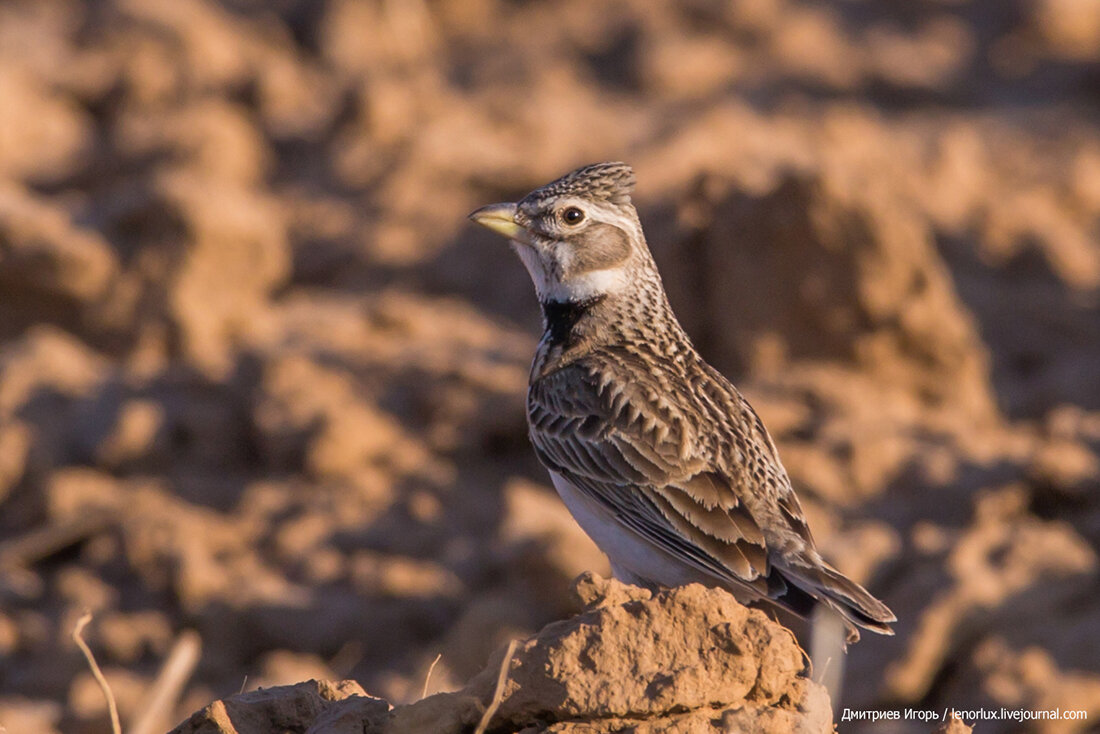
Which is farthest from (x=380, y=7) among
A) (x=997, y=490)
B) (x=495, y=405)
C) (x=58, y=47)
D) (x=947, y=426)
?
(x=997, y=490)

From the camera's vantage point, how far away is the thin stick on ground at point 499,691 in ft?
13.4

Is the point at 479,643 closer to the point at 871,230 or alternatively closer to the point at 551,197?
the point at 551,197

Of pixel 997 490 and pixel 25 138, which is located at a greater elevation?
pixel 25 138

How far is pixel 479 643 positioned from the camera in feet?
26.7

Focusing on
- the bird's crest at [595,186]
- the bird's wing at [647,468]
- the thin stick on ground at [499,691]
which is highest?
the bird's crest at [595,186]

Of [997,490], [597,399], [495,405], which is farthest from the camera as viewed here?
[495,405]

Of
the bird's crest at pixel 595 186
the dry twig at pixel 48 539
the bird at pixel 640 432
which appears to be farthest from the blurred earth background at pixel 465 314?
the bird's crest at pixel 595 186

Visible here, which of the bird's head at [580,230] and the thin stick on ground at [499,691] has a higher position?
the bird's head at [580,230]

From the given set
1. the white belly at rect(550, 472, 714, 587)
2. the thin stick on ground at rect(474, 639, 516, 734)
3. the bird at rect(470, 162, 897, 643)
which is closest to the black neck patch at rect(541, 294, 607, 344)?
the bird at rect(470, 162, 897, 643)

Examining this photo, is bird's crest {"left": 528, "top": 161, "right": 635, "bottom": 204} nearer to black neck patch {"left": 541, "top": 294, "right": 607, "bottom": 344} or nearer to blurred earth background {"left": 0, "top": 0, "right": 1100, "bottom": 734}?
black neck patch {"left": 541, "top": 294, "right": 607, "bottom": 344}

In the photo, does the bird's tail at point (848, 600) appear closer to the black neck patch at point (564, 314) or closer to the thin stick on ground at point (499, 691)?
the thin stick on ground at point (499, 691)

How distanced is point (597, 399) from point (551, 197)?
949 millimetres

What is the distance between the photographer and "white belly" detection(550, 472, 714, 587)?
5.84 metres

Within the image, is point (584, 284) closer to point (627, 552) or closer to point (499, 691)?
point (627, 552)
